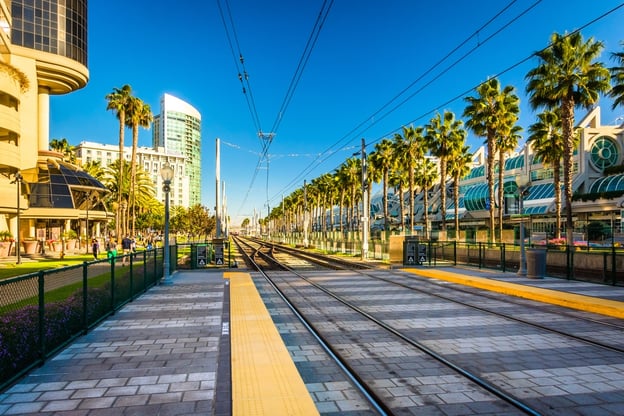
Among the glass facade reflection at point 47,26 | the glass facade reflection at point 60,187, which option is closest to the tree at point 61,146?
the glass facade reflection at point 60,187

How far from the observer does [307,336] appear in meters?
8.69

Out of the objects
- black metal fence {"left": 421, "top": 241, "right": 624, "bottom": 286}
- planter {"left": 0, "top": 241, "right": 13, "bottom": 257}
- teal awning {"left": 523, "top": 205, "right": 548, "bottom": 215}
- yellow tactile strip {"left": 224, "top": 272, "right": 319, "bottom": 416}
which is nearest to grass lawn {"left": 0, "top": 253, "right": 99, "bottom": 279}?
planter {"left": 0, "top": 241, "right": 13, "bottom": 257}

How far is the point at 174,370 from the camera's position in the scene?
6.40 metres

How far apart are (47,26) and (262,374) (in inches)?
2523

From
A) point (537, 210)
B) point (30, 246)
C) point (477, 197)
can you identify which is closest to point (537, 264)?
point (30, 246)

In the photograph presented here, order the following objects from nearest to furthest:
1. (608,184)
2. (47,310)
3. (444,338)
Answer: (47,310) → (444,338) → (608,184)

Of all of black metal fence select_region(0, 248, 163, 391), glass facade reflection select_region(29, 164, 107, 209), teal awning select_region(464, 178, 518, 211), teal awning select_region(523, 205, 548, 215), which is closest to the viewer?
black metal fence select_region(0, 248, 163, 391)

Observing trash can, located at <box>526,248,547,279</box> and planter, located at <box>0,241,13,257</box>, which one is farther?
planter, located at <box>0,241,13,257</box>

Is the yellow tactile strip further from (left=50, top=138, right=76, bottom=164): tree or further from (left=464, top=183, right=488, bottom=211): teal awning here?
(left=464, top=183, right=488, bottom=211): teal awning

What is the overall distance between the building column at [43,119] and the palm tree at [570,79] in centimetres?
5664

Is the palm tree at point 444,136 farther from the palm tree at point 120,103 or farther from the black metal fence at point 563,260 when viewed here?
the palm tree at point 120,103

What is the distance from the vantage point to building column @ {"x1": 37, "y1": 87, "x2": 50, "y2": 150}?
191 ft

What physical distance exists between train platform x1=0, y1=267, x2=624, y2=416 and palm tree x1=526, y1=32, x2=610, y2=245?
20.0 meters

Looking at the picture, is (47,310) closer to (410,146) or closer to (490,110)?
(490,110)
